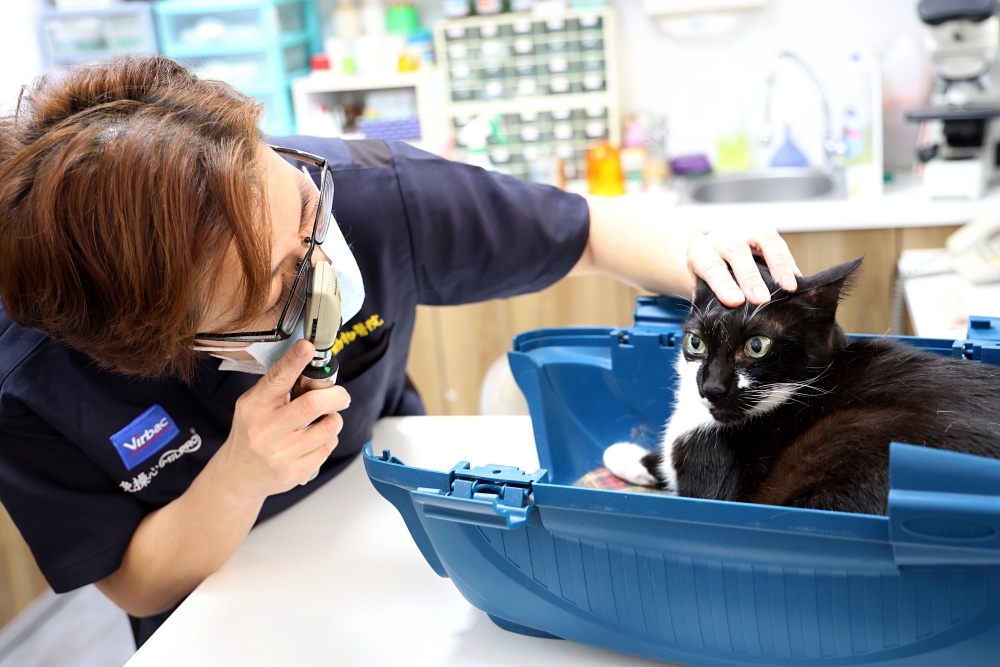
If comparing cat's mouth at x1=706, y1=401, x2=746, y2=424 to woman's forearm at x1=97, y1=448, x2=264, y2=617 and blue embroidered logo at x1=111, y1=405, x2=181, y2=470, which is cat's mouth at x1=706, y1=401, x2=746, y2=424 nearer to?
woman's forearm at x1=97, y1=448, x2=264, y2=617

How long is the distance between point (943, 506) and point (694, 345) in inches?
15.2

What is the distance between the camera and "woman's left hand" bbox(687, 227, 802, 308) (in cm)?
83

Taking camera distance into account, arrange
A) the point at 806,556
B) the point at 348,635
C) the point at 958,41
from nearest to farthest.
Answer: the point at 806,556 < the point at 348,635 < the point at 958,41

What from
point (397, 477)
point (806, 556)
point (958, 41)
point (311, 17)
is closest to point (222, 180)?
point (397, 477)

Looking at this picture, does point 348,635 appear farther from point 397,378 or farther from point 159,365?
point 397,378

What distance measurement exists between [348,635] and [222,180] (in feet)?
1.46

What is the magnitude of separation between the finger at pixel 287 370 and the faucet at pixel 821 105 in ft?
6.10

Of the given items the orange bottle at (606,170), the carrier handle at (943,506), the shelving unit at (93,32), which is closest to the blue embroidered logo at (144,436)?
the carrier handle at (943,506)

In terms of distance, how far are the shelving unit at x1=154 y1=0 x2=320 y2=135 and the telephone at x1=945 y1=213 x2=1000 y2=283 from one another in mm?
1934

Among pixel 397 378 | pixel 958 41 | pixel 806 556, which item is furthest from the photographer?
pixel 958 41

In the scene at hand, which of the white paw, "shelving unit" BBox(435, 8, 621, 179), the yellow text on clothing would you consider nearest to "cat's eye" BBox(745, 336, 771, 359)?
the white paw

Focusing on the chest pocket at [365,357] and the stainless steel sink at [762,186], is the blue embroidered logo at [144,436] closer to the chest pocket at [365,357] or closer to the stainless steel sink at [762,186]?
the chest pocket at [365,357]

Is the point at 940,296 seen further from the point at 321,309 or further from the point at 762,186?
the point at 321,309

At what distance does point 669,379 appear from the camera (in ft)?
3.29
